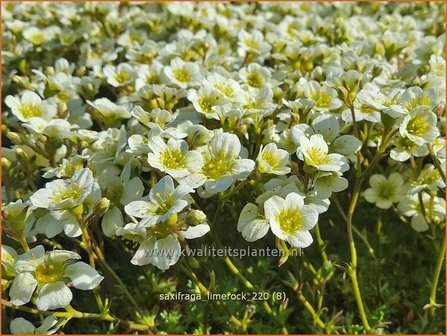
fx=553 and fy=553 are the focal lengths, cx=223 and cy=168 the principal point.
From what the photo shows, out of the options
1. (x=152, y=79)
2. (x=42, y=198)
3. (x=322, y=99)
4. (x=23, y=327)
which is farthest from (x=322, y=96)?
(x=23, y=327)

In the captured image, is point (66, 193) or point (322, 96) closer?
point (66, 193)

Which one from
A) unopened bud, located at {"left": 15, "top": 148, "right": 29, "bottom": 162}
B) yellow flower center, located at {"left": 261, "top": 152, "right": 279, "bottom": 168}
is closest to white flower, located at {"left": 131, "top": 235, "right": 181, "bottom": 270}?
yellow flower center, located at {"left": 261, "top": 152, "right": 279, "bottom": 168}

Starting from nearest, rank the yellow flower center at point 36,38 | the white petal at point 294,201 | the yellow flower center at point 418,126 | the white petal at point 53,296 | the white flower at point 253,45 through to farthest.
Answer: the white petal at point 53,296
the white petal at point 294,201
the yellow flower center at point 418,126
the white flower at point 253,45
the yellow flower center at point 36,38

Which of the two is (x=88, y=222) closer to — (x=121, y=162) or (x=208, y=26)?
(x=121, y=162)

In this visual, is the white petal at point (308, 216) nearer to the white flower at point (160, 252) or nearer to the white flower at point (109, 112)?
the white flower at point (160, 252)

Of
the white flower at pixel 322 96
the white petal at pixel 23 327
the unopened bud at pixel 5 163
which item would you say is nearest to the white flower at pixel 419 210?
the white flower at pixel 322 96

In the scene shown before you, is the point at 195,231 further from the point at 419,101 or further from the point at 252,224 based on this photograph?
the point at 419,101
